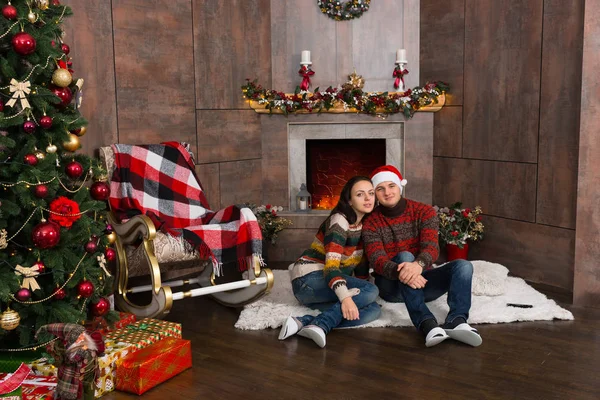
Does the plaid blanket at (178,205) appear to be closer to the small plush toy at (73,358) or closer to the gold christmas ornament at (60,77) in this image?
the gold christmas ornament at (60,77)

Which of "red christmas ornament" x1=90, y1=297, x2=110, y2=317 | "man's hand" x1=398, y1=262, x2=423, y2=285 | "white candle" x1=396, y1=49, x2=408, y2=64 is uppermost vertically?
"white candle" x1=396, y1=49, x2=408, y2=64

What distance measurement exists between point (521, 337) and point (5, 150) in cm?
250

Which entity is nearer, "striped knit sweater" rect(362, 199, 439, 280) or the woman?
the woman

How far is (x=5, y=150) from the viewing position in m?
2.44

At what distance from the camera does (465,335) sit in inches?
111

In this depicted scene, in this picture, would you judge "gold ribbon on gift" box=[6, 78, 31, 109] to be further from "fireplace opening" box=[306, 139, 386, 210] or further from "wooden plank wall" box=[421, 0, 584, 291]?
"wooden plank wall" box=[421, 0, 584, 291]

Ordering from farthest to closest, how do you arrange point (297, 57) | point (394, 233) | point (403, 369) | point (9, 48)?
point (297, 57), point (394, 233), point (403, 369), point (9, 48)

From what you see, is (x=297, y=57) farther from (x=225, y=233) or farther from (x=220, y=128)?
(x=225, y=233)

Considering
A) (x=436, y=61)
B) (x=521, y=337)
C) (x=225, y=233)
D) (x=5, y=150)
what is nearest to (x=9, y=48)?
(x=5, y=150)

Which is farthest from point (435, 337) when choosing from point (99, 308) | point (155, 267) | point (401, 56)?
point (401, 56)

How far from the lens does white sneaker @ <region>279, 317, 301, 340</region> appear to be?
9.64ft

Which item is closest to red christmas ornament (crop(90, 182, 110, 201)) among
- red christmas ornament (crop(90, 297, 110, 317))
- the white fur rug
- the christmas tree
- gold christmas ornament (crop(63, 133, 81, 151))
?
the christmas tree

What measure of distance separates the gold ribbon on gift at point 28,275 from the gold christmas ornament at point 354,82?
9.71 feet

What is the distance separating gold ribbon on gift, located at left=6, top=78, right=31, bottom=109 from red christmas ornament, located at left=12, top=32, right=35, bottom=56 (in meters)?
0.12
